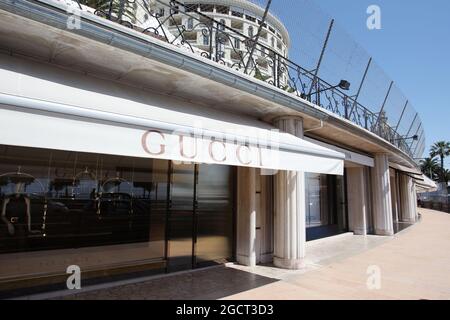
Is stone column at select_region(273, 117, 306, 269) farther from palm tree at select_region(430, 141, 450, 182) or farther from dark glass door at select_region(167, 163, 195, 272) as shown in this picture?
palm tree at select_region(430, 141, 450, 182)

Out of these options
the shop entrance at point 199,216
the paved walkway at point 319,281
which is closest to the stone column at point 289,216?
the paved walkway at point 319,281

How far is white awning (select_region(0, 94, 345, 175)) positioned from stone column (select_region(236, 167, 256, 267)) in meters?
2.67

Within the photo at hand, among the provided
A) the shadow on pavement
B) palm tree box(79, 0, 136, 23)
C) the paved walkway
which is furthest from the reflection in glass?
palm tree box(79, 0, 136, 23)

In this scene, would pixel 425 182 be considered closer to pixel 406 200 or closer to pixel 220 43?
pixel 406 200

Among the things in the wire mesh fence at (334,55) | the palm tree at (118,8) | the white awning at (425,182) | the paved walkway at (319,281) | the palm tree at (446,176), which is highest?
the palm tree at (446,176)

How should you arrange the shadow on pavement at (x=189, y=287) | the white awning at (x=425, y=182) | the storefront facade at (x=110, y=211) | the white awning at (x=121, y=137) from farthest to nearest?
the white awning at (x=425, y=182), the storefront facade at (x=110, y=211), the shadow on pavement at (x=189, y=287), the white awning at (x=121, y=137)

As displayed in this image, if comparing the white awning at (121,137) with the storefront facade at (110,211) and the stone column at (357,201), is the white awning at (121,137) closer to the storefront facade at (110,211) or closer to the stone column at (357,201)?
the storefront facade at (110,211)

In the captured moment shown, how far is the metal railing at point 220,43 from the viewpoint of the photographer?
6.19 m

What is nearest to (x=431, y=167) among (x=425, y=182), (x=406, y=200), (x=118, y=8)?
(x=425, y=182)

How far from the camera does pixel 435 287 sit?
23.4 feet

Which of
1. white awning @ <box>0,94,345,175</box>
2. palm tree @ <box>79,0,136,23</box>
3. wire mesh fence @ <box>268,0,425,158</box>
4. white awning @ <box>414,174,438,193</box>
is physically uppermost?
wire mesh fence @ <box>268,0,425,158</box>

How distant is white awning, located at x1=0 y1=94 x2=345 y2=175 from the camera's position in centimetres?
341

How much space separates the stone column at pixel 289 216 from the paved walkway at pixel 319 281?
41 cm

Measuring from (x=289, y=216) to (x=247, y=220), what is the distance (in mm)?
1216
